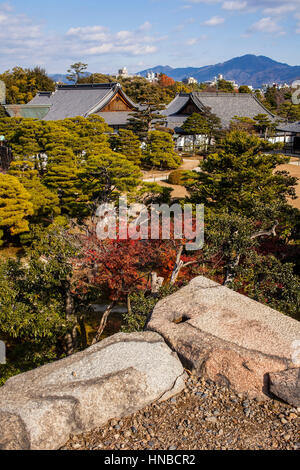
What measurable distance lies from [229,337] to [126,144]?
76.5 feet

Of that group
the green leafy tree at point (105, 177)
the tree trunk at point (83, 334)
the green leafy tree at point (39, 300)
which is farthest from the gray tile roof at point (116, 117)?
the green leafy tree at point (39, 300)

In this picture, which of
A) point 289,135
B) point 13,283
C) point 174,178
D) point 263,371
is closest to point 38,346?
point 13,283

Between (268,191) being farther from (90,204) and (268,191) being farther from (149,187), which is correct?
(90,204)

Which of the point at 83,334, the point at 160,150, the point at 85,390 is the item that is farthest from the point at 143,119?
the point at 85,390

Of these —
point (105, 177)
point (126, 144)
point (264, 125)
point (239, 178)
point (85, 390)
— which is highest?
point (264, 125)

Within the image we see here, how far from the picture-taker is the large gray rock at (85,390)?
414 centimetres

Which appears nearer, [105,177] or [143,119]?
[105,177]

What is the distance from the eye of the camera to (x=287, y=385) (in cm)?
476

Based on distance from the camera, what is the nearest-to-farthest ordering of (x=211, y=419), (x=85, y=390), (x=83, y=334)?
(x=85, y=390) → (x=211, y=419) → (x=83, y=334)

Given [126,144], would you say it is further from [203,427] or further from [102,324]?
[203,427]

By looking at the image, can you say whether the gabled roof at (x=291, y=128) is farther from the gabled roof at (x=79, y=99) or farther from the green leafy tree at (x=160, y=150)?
the gabled roof at (x=79, y=99)

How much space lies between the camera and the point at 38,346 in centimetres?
803

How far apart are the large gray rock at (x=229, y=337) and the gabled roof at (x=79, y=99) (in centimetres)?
2866
